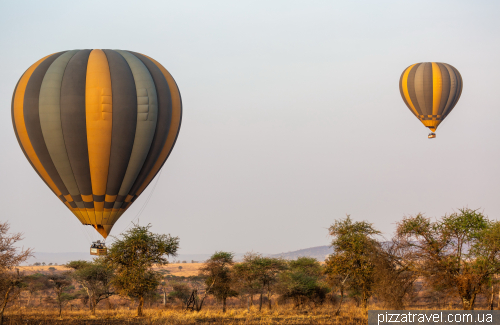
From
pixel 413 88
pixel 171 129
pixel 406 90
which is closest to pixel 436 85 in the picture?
pixel 413 88

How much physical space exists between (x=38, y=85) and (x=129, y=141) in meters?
6.81

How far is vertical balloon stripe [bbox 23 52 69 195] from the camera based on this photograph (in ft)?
101

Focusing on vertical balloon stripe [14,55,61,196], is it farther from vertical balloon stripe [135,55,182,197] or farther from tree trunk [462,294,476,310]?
tree trunk [462,294,476,310]

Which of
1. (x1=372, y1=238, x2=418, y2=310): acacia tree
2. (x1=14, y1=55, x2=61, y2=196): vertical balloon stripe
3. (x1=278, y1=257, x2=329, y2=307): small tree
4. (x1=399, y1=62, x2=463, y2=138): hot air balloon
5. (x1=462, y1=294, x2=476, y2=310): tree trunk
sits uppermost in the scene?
(x1=399, y1=62, x2=463, y2=138): hot air balloon

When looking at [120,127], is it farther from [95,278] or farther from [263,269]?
[263,269]

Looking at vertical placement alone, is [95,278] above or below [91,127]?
below

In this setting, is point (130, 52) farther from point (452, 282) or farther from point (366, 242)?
point (452, 282)

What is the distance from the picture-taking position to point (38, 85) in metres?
31.3

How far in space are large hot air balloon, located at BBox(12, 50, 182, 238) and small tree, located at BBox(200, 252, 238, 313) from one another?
12515 mm

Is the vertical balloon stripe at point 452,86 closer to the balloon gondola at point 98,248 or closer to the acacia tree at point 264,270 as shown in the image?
the acacia tree at point 264,270

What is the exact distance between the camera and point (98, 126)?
101 ft

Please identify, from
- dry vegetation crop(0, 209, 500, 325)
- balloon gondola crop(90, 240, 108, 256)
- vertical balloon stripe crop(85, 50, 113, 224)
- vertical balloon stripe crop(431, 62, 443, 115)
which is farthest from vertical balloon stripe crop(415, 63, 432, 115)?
balloon gondola crop(90, 240, 108, 256)

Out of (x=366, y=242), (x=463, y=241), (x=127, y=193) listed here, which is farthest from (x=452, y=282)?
(x=127, y=193)

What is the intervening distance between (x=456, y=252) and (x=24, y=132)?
26510 mm
